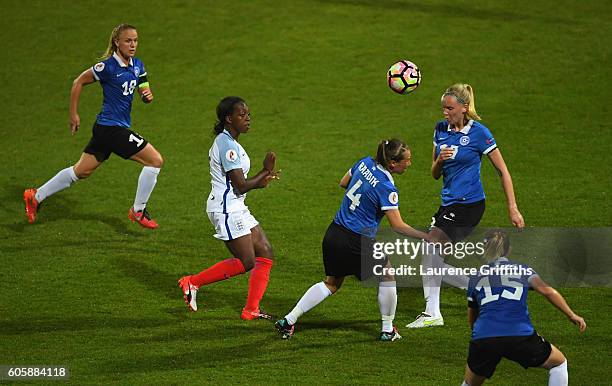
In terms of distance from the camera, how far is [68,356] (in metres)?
8.14

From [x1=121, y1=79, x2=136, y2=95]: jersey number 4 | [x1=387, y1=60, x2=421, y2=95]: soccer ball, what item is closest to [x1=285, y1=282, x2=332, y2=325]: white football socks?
[x1=387, y1=60, x2=421, y2=95]: soccer ball

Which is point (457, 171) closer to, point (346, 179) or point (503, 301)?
point (346, 179)

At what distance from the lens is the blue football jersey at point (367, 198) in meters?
8.16

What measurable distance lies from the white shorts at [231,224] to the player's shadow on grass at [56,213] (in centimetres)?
318

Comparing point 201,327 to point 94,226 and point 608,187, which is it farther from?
point 608,187

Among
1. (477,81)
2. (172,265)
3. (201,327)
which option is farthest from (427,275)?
(477,81)

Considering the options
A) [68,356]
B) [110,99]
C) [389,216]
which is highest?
[110,99]

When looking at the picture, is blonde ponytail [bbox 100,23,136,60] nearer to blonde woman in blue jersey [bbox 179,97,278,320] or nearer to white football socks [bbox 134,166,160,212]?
white football socks [bbox 134,166,160,212]

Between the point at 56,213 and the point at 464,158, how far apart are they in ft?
19.2

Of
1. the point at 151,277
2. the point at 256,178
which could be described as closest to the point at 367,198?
the point at 256,178

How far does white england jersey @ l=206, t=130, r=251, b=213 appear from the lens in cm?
860

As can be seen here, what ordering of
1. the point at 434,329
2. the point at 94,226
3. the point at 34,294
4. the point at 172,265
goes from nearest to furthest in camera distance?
the point at 434,329
the point at 34,294
the point at 172,265
the point at 94,226

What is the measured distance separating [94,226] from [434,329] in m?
4.94

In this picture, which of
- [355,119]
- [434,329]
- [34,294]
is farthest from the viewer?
[355,119]
